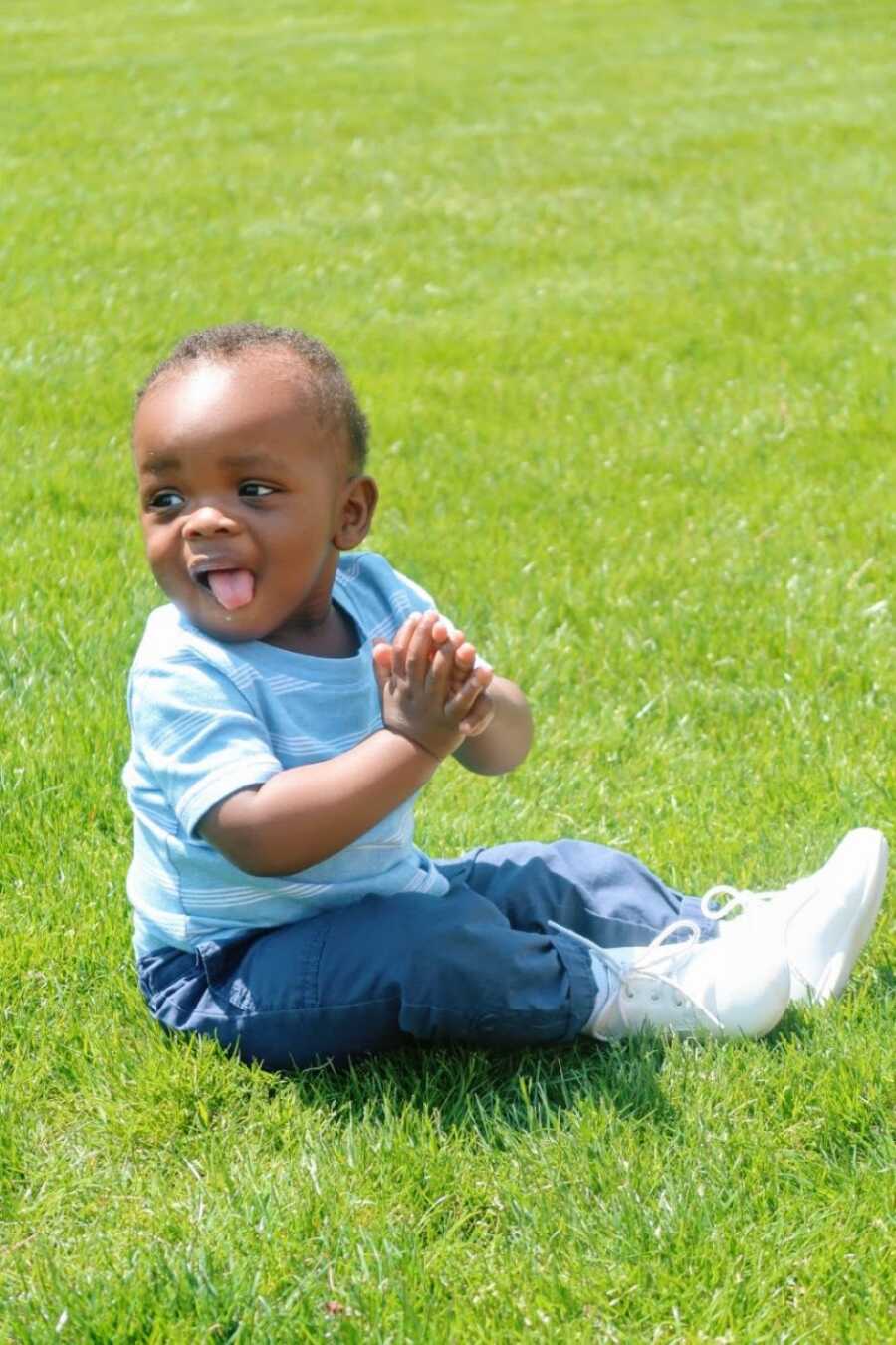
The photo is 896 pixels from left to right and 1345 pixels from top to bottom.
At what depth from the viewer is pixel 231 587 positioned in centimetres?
301

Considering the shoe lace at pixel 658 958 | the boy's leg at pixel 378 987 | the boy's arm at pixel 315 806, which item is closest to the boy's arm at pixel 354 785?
the boy's arm at pixel 315 806

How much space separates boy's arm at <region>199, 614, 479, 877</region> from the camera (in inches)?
111

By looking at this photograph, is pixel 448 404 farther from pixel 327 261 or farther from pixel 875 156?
pixel 875 156

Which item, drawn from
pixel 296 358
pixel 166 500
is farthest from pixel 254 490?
pixel 296 358

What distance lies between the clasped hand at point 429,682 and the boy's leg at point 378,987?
1.09 feet

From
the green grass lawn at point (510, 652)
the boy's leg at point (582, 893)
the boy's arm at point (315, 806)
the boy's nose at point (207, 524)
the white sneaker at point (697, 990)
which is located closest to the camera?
the green grass lawn at point (510, 652)

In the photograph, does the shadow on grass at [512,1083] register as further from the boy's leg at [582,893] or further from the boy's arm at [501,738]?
the boy's arm at [501,738]

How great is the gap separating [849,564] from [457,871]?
7.59 ft

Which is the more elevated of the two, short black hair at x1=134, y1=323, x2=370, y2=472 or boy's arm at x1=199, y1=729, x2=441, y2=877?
short black hair at x1=134, y1=323, x2=370, y2=472

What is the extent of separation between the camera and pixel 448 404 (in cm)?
694

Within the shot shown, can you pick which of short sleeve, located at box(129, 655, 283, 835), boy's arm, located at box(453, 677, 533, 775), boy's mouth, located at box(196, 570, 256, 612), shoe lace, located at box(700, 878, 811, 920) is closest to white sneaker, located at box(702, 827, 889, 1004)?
shoe lace, located at box(700, 878, 811, 920)

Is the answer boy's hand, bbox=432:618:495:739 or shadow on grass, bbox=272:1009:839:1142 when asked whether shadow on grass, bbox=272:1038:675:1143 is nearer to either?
shadow on grass, bbox=272:1009:839:1142

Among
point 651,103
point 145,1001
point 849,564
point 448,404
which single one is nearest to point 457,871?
point 145,1001

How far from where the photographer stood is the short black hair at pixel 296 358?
3088 mm
